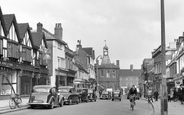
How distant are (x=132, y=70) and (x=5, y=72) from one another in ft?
427

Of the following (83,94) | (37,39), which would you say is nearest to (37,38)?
(37,39)

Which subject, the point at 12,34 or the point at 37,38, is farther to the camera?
the point at 37,38

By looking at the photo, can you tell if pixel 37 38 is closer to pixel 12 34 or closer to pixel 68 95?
pixel 12 34

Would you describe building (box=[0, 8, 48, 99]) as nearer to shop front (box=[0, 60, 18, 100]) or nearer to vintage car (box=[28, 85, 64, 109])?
shop front (box=[0, 60, 18, 100])

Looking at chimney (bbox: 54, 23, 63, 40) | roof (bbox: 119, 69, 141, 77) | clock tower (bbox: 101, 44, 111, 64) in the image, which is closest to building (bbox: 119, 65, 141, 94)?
roof (bbox: 119, 69, 141, 77)

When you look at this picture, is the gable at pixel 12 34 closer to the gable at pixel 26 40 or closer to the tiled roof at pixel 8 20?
the tiled roof at pixel 8 20

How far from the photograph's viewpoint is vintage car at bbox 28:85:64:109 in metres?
21.1

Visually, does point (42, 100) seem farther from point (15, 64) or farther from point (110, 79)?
point (110, 79)

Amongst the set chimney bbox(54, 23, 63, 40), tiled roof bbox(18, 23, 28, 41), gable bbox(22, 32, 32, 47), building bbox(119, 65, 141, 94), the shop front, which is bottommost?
building bbox(119, 65, 141, 94)

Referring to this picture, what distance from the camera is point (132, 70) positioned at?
509 feet

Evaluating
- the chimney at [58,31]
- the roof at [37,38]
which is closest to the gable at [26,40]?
the roof at [37,38]

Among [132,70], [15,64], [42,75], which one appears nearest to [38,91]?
[15,64]

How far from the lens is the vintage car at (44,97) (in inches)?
832

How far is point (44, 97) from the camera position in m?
21.3
